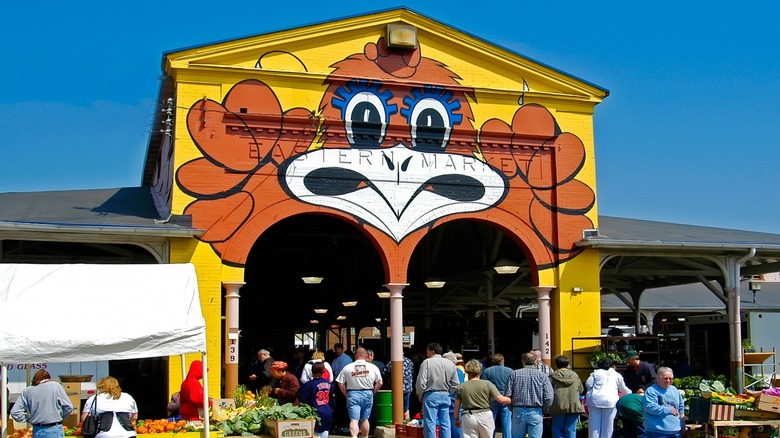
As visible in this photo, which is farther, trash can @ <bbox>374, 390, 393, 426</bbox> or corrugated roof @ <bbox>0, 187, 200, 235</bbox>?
trash can @ <bbox>374, 390, 393, 426</bbox>

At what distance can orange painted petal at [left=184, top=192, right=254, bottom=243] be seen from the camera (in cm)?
1634

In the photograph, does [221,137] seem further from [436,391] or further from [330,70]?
[436,391]

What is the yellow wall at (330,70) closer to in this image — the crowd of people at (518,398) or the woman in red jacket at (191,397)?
the crowd of people at (518,398)

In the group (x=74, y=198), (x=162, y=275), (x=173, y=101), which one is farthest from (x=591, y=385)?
(x=74, y=198)

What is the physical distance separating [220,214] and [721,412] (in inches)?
350

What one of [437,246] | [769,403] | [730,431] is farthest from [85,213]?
[769,403]

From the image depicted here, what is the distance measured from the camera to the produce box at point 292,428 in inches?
446

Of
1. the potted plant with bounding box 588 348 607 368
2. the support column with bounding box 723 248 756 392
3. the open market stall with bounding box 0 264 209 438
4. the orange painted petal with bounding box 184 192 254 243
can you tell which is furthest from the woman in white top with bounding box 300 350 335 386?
the support column with bounding box 723 248 756 392

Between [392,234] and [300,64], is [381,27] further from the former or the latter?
[392,234]

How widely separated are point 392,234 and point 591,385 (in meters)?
A: 5.52

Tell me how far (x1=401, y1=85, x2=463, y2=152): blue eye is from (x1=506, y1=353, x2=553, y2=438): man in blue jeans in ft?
20.4

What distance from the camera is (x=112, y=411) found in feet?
33.3

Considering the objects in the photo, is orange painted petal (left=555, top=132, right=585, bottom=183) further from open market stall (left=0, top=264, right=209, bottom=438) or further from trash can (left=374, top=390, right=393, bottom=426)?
open market stall (left=0, top=264, right=209, bottom=438)

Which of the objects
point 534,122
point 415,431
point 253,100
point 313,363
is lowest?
point 415,431
